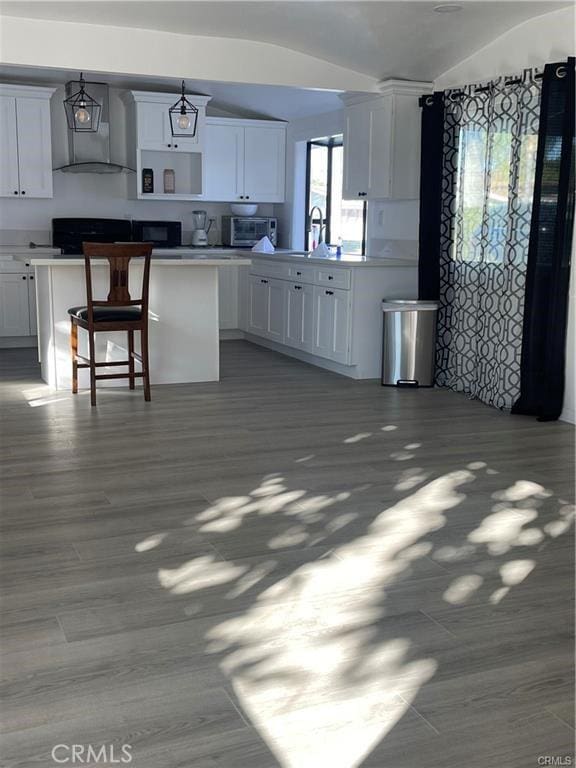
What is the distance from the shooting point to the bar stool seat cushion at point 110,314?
5.46 meters

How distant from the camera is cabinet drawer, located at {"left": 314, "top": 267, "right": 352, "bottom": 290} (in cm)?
646

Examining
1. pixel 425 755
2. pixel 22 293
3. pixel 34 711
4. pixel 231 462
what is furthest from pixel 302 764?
pixel 22 293

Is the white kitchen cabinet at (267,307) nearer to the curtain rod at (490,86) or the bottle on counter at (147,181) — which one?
the bottle on counter at (147,181)

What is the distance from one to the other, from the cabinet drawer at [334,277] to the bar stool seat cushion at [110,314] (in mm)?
1692

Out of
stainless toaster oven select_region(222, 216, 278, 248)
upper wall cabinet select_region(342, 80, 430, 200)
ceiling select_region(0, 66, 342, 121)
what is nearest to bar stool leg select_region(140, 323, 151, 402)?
upper wall cabinet select_region(342, 80, 430, 200)

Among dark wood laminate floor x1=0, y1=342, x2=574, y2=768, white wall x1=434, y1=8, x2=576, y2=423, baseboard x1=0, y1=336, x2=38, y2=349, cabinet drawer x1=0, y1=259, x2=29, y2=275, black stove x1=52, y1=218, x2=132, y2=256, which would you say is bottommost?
dark wood laminate floor x1=0, y1=342, x2=574, y2=768

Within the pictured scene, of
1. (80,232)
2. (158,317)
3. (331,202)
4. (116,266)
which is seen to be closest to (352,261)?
(158,317)

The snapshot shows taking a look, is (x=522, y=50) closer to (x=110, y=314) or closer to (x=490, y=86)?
(x=490, y=86)

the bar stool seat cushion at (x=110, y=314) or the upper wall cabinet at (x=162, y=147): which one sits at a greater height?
the upper wall cabinet at (x=162, y=147)

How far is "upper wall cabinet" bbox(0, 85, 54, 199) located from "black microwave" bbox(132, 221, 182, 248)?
3.10ft

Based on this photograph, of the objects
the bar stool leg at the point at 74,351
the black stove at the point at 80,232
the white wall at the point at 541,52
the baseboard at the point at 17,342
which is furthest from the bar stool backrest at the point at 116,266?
the black stove at the point at 80,232

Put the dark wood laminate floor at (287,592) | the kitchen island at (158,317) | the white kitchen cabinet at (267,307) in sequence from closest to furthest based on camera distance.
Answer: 1. the dark wood laminate floor at (287,592)
2. the kitchen island at (158,317)
3. the white kitchen cabinet at (267,307)

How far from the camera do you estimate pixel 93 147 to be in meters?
8.38

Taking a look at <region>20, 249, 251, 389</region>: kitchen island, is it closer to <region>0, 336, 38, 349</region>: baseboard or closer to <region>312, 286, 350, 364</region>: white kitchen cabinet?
<region>312, 286, 350, 364</region>: white kitchen cabinet
